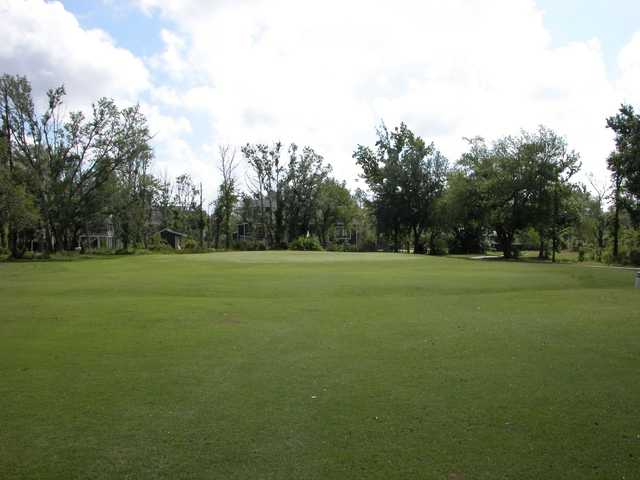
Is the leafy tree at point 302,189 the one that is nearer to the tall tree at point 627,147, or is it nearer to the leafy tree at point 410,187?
the leafy tree at point 410,187

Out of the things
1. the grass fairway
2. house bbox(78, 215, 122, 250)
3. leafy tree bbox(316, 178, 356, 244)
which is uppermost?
leafy tree bbox(316, 178, 356, 244)

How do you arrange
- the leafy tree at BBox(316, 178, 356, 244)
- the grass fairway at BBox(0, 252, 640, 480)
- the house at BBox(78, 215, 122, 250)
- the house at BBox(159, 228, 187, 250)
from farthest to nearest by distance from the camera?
the house at BBox(159, 228, 187, 250) < the house at BBox(78, 215, 122, 250) < the leafy tree at BBox(316, 178, 356, 244) < the grass fairway at BBox(0, 252, 640, 480)

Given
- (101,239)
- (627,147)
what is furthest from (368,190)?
(101,239)

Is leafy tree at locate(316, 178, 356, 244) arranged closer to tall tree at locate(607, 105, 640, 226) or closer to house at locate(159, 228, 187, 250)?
house at locate(159, 228, 187, 250)

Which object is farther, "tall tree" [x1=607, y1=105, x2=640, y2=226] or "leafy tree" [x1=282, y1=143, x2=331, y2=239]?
"leafy tree" [x1=282, y1=143, x2=331, y2=239]

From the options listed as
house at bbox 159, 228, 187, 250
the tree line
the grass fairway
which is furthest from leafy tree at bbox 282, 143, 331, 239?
the grass fairway

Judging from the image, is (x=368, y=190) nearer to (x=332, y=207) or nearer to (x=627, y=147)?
(x=332, y=207)

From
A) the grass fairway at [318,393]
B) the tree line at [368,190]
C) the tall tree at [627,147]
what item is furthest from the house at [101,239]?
the grass fairway at [318,393]

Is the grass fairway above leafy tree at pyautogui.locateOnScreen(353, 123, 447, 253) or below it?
below

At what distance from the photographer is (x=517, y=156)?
61.4 meters

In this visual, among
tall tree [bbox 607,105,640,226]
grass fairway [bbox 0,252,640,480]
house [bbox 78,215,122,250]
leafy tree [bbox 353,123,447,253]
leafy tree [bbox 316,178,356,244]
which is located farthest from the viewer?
house [bbox 78,215,122,250]

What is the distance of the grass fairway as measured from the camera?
5.31 m

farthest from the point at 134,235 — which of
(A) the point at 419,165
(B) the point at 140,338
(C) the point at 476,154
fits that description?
(B) the point at 140,338

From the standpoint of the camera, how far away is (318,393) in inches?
293
